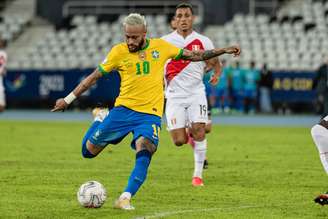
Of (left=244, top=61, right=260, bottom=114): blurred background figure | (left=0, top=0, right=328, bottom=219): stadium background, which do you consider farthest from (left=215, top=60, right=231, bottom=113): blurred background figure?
(left=0, top=0, right=328, bottom=219): stadium background

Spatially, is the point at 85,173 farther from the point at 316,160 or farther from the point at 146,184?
the point at 316,160

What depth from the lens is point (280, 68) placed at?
126ft

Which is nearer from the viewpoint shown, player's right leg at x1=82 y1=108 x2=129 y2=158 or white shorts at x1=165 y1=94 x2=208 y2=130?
player's right leg at x1=82 y1=108 x2=129 y2=158

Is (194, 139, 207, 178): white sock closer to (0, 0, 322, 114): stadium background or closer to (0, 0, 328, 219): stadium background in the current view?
(0, 0, 328, 219): stadium background

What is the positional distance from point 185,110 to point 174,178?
1.12 metres

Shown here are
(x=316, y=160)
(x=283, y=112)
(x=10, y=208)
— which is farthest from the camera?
(x=283, y=112)

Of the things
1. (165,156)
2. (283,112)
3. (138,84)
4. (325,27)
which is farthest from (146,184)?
(325,27)

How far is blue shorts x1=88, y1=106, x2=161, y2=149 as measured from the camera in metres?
11.0

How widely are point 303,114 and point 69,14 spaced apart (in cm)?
1363

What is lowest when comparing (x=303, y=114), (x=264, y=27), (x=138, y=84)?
(x=303, y=114)

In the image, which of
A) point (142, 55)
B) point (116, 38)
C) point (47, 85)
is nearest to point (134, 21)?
point (142, 55)

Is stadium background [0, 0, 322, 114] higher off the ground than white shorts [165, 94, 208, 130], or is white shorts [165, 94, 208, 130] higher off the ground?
white shorts [165, 94, 208, 130]

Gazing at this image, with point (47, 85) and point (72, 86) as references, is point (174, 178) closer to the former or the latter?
point (72, 86)

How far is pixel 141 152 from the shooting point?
10.7 metres
